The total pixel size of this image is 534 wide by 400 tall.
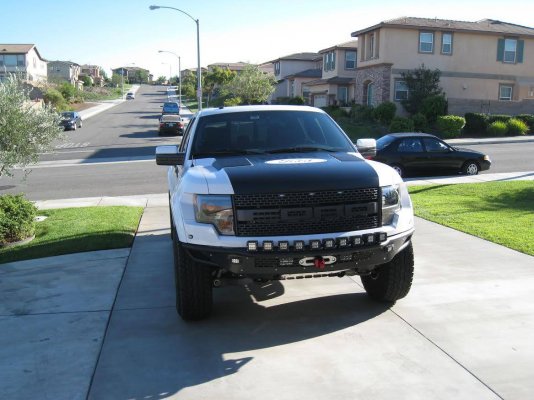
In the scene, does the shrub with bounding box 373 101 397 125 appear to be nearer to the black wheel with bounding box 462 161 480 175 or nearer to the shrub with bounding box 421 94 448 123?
the shrub with bounding box 421 94 448 123

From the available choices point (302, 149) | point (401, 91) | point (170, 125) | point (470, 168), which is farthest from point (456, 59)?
point (302, 149)

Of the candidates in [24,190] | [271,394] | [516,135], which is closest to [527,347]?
[271,394]

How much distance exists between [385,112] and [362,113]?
2.90m

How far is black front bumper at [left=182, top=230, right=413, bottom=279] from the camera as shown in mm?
4422

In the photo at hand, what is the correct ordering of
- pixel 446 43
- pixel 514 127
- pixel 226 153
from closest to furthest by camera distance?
1. pixel 226 153
2. pixel 514 127
3. pixel 446 43

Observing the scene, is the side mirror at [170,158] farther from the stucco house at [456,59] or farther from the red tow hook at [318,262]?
the stucco house at [456,59]

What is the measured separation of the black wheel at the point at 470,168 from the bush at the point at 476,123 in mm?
17331

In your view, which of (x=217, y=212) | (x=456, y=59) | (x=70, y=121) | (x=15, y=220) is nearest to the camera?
(x=217, y=212)

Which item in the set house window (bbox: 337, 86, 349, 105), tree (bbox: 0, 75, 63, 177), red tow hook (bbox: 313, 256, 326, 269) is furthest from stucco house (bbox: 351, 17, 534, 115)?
red tow hook (bbox: 313, 256, 326, 269)

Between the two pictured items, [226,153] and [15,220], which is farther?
[15,220]

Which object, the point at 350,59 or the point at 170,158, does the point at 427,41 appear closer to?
the point at 350,59

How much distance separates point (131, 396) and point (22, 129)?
720 centimetres

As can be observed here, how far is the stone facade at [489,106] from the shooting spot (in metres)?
34.1

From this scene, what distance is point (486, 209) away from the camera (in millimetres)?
10477
